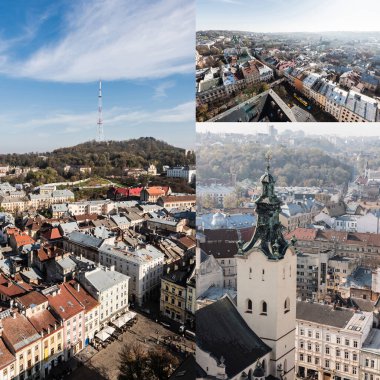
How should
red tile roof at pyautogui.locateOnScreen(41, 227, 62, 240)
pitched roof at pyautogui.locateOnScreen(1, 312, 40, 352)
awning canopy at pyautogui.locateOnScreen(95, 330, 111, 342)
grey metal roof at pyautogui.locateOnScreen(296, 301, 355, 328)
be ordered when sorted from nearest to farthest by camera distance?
grey metal roof at pyautogui.locateOnScreen(296, 301, 355, 328) < pitched roof at pyautogui.locateOnScreen(1, 312, 40, 352) < awning canopy at pyautogui.locateOnScreen(95, 330, 111, 342) < red tile roof at pyautogui.locateOnScreen(41, 227, 62, 240)

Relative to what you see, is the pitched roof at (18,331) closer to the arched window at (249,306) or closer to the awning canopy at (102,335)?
the awning canopy at (102,335)

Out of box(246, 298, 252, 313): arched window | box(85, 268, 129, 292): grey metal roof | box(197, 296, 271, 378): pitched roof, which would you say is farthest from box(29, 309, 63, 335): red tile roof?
box(246, 298, 252, 313): arched window

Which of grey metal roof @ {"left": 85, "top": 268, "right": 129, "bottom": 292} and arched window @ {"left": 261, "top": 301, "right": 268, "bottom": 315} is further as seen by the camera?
grey metal roof @ {"left": 85, "top": 268, "right": 129, "bottom": 292}

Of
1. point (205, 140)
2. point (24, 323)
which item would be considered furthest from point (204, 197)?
point (24, 323)

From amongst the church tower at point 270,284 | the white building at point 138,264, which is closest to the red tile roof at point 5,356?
the white building at point 138,264

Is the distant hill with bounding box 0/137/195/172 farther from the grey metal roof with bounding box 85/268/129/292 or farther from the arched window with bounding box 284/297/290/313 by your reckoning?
the arched window with bounding box 284/297/290/313
